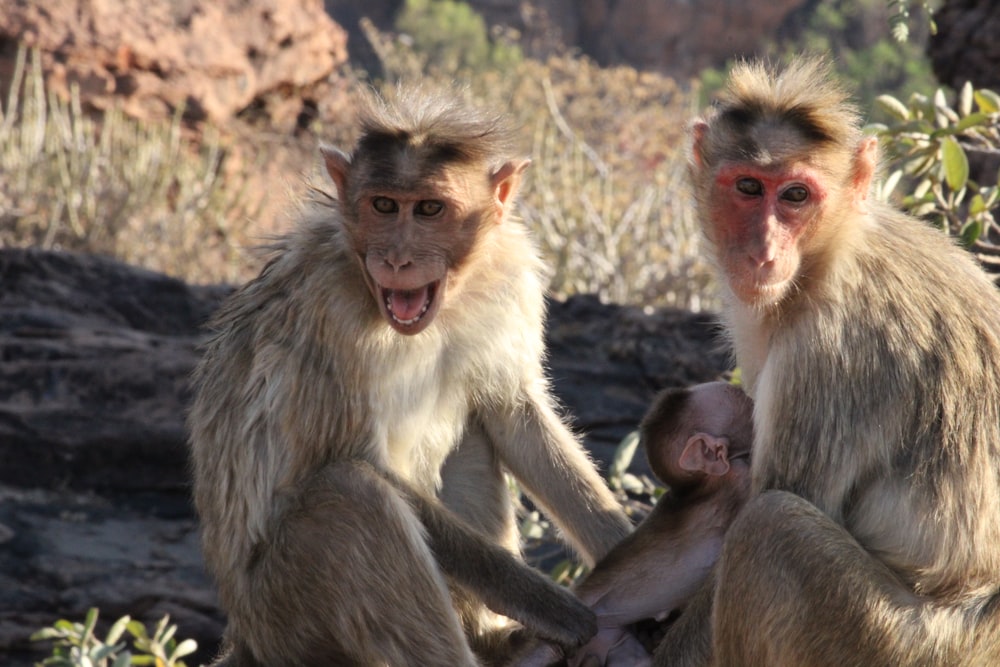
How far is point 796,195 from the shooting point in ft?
12.4

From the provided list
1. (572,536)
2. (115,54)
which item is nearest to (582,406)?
(572,536)

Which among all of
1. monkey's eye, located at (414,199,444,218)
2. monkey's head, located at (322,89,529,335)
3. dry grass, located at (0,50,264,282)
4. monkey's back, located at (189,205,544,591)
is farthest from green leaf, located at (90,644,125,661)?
dry grass, located at (0,50,264,282)

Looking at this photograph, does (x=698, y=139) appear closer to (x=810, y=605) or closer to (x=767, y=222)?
(x=767, y=222)

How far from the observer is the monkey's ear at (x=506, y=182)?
4.32 metres

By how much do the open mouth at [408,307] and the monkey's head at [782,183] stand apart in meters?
0.90

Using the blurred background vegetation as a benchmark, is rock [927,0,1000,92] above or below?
above

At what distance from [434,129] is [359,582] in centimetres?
143

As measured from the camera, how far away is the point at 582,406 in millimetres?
7066

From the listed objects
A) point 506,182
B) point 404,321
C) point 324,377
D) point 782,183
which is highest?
point 782,183

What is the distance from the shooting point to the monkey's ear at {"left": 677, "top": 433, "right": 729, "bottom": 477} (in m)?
4.11

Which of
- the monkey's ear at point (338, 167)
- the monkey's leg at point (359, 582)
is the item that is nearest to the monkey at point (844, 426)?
the monkey's leg at point (359, 582)

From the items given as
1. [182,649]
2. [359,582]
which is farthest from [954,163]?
[182,649]

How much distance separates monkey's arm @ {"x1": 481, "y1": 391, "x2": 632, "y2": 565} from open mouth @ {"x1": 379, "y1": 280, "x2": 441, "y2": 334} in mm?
686

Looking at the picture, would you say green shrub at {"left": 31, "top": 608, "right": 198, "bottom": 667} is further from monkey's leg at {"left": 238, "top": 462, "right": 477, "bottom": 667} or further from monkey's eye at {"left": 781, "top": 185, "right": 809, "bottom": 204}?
monkey's eye at {"left": 781, "top": 185, "right": 809, "bottom": 204}
